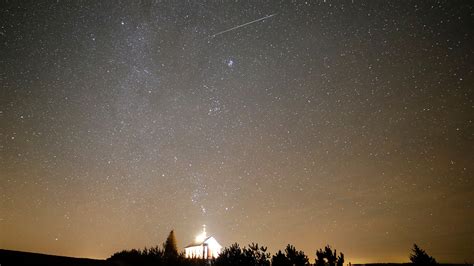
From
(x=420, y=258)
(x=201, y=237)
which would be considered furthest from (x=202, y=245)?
(x=420, y=258)

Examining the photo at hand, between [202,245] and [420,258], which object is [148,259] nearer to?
[420,258]

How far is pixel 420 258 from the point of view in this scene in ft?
74.7

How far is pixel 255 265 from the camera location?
1516 cm

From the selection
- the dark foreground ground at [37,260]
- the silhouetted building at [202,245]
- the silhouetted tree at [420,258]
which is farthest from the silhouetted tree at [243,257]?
the silhouetted building at [202,245]

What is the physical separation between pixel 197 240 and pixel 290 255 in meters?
53.1

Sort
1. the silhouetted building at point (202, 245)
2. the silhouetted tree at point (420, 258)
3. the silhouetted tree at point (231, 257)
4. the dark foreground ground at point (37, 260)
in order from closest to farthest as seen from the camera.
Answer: the dark foreground ground at point (37, 260)
the silhouetted tree at point (231, 257)
the silhouetted tree at point (420, 258)
the silhouetted building at point (202, 245)

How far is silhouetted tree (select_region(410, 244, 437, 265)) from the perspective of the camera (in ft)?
73.4

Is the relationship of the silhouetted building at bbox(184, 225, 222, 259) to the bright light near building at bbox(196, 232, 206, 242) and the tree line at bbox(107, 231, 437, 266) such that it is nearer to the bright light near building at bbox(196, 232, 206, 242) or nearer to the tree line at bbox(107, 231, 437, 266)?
the bright light near building at bbox(196, 232, 206, 242)

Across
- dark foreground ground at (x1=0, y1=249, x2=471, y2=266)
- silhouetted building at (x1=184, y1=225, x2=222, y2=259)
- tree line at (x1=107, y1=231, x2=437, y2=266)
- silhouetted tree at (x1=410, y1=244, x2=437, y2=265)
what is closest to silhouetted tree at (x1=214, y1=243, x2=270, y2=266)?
tree line at (x1=107, y1=231, x2=437, y2=266)

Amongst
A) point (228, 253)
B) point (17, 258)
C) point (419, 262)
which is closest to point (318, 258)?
point (228, 253)

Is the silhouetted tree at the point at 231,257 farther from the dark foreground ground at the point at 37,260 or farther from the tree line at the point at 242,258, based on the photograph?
the dark foreground ground at the point at 37,260

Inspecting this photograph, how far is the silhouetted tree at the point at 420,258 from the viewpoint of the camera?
2236 cm

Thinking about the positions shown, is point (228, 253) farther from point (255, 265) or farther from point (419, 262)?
point (419, 262)

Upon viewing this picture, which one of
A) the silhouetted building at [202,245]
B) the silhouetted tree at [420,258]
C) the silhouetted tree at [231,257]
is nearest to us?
the silhouetted tree at [231,257]
